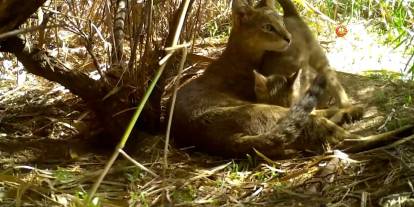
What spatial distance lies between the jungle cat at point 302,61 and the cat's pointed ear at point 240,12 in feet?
0.82

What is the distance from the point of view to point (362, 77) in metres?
3.87

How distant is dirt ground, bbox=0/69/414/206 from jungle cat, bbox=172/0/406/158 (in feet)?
0.30

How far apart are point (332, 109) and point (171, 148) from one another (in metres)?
0.93

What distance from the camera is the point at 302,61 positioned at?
3.58m

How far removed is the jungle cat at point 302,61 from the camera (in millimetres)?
3477

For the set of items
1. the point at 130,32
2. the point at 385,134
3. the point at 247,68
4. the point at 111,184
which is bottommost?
the point at 111,184

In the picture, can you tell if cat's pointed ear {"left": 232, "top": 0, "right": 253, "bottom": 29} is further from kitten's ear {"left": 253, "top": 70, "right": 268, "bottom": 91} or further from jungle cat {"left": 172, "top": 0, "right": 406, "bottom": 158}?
kitten's ear {"left": 253, "top": 70, "right": 268, "bottom": 91}

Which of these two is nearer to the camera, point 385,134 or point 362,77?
point 385,134

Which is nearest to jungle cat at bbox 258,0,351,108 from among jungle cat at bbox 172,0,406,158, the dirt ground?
jungle cat at bbox 172,0,406,158

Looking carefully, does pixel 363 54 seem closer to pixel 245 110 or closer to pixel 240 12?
pixel 240 12

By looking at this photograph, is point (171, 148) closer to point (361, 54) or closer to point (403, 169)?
point (403, 169)

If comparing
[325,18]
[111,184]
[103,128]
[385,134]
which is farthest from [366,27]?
[111,184]

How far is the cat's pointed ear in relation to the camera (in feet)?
12.1

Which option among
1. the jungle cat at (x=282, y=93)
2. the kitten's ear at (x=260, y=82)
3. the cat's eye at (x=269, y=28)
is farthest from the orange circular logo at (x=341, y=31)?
the kitten's ear at (x=260, y=82)
